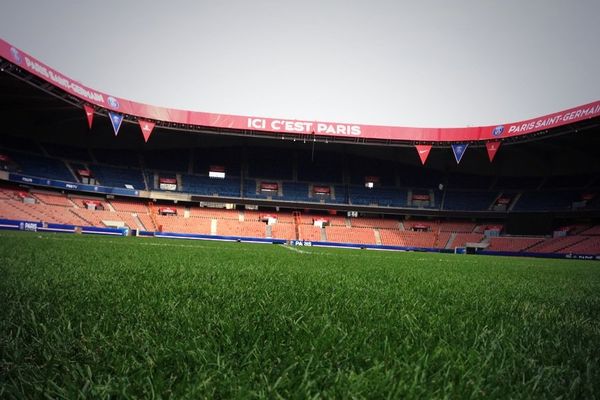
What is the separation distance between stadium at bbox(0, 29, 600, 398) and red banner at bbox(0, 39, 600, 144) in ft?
0.43

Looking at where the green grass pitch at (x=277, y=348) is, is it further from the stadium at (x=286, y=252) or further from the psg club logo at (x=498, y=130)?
the psg club logo at (x=498, y=130)

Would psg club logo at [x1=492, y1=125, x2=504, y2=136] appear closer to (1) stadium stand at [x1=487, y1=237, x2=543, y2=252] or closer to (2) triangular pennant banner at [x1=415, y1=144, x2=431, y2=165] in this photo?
(2) triangular pennant banner at [x1=415, y1=144, x2=431, y2=165]

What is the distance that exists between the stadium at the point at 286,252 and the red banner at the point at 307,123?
13 centimetres

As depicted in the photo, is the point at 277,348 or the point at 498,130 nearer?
the point at 277,348

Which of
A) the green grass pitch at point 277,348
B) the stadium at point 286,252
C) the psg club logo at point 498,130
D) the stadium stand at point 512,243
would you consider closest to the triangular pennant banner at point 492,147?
the stadium at point 286,252

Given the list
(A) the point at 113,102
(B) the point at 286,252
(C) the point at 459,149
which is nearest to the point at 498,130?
(C) the point at 459,149

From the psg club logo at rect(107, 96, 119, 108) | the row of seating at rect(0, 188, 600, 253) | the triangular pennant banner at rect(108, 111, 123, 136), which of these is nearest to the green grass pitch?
the triangular pennant banner at rect(108, 111, 123, 136)

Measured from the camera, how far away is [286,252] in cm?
1078

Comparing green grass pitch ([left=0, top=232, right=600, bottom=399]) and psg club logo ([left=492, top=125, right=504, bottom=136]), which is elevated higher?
psg club logo ([left=492, top=125, right=504, bottom=136])

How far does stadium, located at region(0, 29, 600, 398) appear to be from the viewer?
2.87 ft

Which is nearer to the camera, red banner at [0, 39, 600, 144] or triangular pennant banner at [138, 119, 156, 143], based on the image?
red banner at [0, 39, 600, 144]

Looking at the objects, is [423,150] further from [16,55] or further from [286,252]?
[16,55]

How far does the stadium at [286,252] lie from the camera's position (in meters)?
0.87

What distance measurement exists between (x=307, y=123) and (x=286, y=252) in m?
20.2
